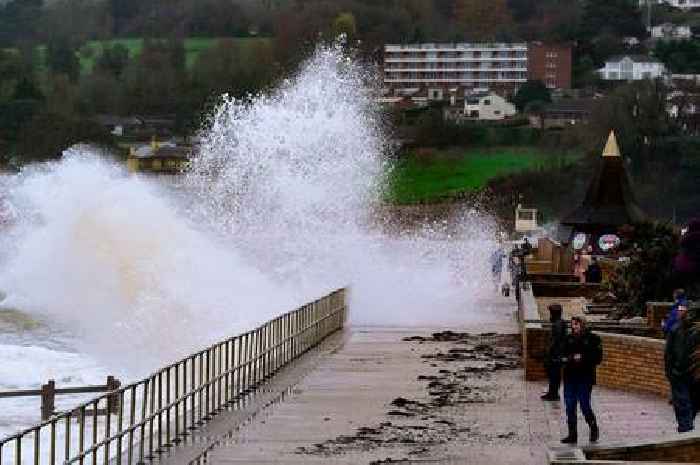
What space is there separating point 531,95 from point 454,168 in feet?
137

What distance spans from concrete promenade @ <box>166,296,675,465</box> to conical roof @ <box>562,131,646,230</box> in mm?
24375

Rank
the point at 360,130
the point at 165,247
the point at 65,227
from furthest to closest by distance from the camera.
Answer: the point at 360,130 < the point at 65,227 < the point at 165,247

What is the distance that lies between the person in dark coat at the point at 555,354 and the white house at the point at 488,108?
149033 millimetres

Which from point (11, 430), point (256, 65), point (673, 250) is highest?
point (256, 65)

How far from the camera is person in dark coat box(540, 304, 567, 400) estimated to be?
18.7m

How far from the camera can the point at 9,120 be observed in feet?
495

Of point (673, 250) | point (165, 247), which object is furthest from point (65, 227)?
point (673, 250)

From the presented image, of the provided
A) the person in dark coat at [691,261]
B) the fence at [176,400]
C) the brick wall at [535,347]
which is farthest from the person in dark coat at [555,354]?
the fence at [176,400]

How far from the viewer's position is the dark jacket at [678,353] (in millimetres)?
18094

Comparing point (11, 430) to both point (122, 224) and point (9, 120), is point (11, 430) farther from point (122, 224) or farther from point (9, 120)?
point (9, 120)

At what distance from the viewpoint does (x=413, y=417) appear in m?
21.6

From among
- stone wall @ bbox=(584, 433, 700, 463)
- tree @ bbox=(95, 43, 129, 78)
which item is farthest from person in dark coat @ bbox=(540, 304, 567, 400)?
tree @ bbox=(95, 43, 129, 78)

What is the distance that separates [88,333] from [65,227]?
10.6ft

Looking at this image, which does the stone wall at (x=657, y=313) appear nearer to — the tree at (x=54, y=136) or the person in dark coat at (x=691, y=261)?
the person in dark coat at (x=691, y=261)
